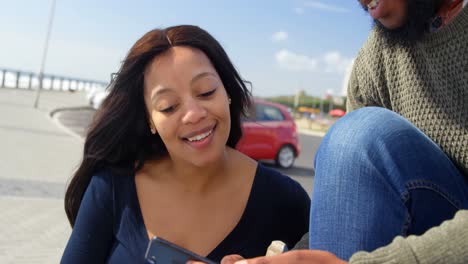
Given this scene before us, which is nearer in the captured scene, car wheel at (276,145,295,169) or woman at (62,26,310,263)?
woman at (62,26,310,263)

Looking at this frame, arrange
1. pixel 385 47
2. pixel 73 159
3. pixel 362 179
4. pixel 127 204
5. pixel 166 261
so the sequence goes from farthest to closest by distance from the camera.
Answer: pixel 73 159
pixel 127 204
pixel 385 47
pixel 166 261
pixel 362 179

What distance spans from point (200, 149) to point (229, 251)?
1.30 feet

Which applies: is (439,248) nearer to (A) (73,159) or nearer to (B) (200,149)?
(B) (200,149)

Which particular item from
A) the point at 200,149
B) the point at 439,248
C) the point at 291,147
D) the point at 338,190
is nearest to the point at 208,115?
the point at 200,149

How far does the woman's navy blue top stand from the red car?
849 centimetres

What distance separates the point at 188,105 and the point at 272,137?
373 inches

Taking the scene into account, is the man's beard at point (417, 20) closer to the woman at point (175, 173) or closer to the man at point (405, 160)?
the man at point (405, 160)

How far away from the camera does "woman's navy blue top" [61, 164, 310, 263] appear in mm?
2107

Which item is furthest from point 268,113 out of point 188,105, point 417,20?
point 417,20

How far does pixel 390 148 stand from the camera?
1.24m

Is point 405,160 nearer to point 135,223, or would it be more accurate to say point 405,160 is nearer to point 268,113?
A: point 135,223

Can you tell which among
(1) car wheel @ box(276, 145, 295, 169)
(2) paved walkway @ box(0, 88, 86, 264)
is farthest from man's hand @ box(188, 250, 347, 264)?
(1) car wheel @ box(276, 145, 295, 169)

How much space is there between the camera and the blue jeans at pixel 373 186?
3.92ft

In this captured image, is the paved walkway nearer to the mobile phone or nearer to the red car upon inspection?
the mobile phone
